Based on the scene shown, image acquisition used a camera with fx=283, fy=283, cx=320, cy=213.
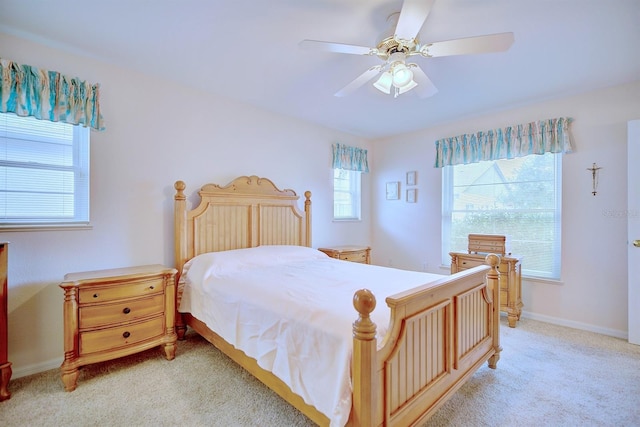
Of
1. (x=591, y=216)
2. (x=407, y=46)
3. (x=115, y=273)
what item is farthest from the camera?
(x=591, y=216)

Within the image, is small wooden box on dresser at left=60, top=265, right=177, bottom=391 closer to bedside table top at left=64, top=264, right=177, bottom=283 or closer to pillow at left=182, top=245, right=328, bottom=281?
bedside table top at left=64, top=264, right=177, bottom=283

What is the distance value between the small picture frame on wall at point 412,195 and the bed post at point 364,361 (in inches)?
140

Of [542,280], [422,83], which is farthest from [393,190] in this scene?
[422,83]

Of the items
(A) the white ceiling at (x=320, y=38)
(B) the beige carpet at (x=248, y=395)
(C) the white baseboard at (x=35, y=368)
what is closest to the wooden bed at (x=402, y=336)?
(B) the beige carpet at (x=248, y=395)

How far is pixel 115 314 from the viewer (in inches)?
83.7

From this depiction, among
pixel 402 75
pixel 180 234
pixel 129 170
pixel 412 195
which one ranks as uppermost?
pixel 402 75

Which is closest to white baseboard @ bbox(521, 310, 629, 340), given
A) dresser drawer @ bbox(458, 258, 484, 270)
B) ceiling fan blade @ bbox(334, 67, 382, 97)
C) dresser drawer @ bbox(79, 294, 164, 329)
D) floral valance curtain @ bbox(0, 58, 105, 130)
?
dresser drawer @ bbox(458, 258, 484, 270)

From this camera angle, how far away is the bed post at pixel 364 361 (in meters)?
1.17

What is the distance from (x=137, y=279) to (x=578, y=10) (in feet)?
11.8

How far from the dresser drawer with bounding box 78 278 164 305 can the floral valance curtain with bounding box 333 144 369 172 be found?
115 inches

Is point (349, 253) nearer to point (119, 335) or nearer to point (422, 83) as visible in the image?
point (422, 83)

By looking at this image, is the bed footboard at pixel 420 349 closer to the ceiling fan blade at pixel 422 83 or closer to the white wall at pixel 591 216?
the ceiling fan blade at pixel 422 83

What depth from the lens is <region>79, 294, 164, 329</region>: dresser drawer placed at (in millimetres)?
2018

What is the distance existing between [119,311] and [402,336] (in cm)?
208
